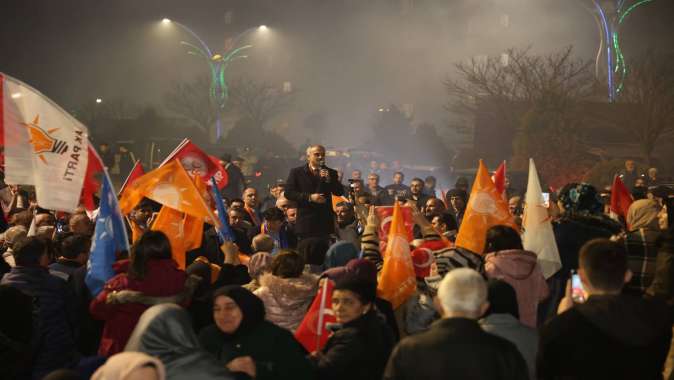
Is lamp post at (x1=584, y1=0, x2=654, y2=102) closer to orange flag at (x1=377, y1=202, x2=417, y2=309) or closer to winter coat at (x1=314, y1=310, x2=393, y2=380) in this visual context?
orange flag at (x1=377, y1=202, x2=417, y2=309)

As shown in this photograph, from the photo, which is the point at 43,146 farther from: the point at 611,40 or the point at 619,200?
the point at 611,40

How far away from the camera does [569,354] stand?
16.0 ft

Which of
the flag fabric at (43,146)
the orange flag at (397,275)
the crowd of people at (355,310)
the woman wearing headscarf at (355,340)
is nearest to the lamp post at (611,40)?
the crowd of people at (355,310)

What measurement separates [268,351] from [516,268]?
2.62m

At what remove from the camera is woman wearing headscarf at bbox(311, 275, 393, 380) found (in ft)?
17.2

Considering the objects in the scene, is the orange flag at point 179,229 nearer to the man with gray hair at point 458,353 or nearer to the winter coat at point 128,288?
the winter coat at point 128,288

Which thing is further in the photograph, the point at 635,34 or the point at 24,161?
the point at 635,34

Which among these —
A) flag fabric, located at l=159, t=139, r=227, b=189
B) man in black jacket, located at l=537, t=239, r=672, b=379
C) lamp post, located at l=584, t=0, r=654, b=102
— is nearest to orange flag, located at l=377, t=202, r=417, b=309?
man in black jacket, located at l=537, t=239, r=672, b=379

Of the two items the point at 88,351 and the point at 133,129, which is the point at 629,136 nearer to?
the point at 133,129

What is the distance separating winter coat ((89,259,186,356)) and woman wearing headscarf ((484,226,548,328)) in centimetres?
250

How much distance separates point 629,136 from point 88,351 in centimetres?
3682

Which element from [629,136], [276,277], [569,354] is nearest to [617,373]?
[569,354]

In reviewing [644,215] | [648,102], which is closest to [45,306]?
[644,215]

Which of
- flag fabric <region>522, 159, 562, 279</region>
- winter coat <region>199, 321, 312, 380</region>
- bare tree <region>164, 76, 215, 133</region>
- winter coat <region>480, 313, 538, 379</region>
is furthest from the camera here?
bare tree <region>164, 76, 215, 133</region>
